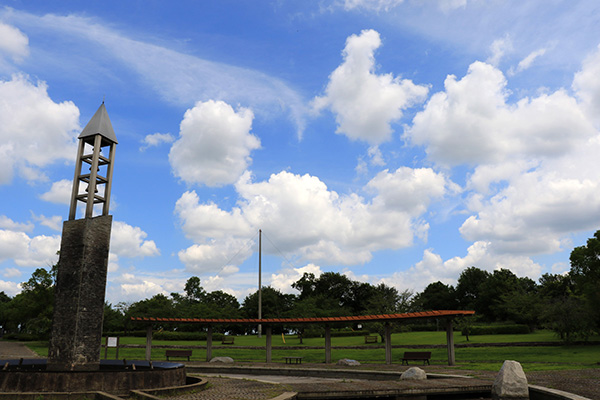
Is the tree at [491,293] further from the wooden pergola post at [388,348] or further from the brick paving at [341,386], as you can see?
the brick paving at [341,386]

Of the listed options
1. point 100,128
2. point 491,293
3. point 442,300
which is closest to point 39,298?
point 100,128

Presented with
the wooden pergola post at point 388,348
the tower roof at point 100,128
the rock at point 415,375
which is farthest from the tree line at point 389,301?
the tower roof at point 100,128

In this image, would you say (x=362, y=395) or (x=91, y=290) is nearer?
(x=362, y=395)

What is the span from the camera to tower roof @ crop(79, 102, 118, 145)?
741 inches

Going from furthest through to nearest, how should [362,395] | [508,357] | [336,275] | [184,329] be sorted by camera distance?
[336,275]
[184,329]
[508,357]
[362,395]

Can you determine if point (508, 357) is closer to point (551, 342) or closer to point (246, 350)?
point (551, 342)

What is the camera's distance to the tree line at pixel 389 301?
37062 mm

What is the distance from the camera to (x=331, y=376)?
68.0 feet

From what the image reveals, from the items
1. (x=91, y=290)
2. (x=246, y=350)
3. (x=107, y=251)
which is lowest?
(x=246, y=350)

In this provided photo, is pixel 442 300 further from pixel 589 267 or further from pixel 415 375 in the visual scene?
pixel 415 375

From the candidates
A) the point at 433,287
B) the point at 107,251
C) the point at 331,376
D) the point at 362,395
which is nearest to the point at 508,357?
the point at 331,376

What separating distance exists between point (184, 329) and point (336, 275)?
40047 mm

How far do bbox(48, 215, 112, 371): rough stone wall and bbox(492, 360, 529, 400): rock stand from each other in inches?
521

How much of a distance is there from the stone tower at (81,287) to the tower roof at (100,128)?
142 cm
